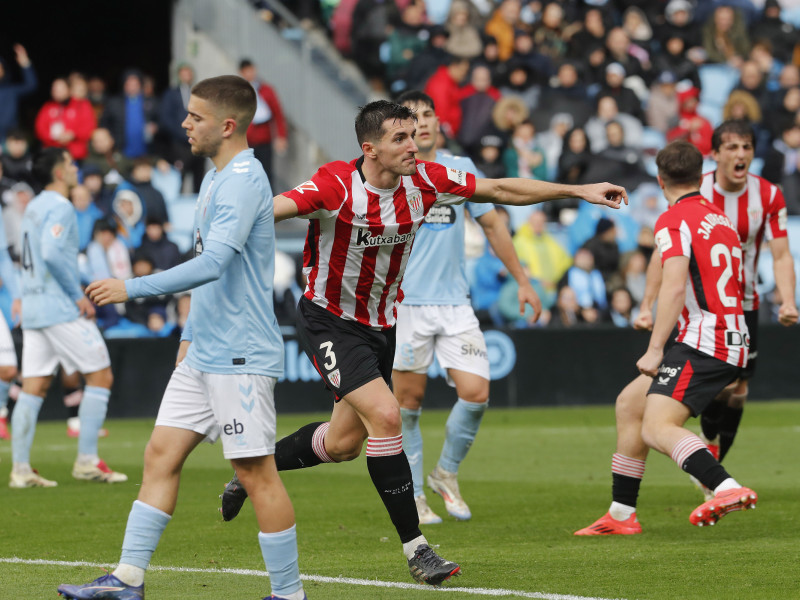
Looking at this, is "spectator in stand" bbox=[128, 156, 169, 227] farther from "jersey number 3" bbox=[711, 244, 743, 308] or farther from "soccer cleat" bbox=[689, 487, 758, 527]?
"soccer cleat" bbox=[689, 487, 758, 527]

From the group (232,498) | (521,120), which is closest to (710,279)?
(232,498)

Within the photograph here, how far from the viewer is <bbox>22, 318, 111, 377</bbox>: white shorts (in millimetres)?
9898

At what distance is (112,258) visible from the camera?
15.8 meters

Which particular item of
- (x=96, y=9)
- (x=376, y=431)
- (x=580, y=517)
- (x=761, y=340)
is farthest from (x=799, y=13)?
(x=376, y=431)

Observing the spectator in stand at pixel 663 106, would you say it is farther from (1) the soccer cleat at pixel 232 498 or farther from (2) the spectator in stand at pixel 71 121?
(1) the soccer cleat at pixel 232 498

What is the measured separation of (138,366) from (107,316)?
2.96ft

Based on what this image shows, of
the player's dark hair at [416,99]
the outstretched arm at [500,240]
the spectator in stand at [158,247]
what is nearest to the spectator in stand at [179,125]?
the spectator in stand at [158,247]

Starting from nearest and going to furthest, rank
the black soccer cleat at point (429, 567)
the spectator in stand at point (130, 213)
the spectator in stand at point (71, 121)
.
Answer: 1. the black soccer cleat at point (429, 567)
2. the spectator in stand at point (130, 213)
3. the spectator in stand at point (71, 121)

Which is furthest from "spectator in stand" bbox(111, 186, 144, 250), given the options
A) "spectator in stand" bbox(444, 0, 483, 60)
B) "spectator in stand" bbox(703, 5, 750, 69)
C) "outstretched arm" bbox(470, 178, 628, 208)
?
"outstretched arm" bbox(470, 178, 628, 208)

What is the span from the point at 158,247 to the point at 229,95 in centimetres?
1101

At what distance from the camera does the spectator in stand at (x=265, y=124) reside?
18.1m

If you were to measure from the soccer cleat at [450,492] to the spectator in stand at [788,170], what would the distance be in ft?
39.6

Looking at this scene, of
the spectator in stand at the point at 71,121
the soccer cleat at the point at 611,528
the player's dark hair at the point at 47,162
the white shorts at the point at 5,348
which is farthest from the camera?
the spectator in stand at the point at 71,121

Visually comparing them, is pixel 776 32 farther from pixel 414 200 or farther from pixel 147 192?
pixel 414 200
